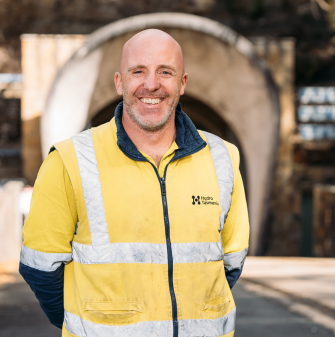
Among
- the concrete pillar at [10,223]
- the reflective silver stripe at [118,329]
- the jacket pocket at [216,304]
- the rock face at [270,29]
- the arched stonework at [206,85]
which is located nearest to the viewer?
the reflective silver stripe at [118,329]

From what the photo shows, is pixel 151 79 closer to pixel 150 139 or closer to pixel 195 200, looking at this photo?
pixel 150 139

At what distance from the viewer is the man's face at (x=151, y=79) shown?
82.1 inches

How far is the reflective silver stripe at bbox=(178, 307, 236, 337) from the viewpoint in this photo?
2.01 metres

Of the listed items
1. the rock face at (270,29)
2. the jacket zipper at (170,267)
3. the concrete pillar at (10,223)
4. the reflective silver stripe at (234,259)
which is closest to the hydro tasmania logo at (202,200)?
the jacket zipper at (170,267)

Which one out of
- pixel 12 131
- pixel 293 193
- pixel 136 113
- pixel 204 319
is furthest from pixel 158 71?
pixel 12 131

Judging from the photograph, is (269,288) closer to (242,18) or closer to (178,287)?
(178,287)

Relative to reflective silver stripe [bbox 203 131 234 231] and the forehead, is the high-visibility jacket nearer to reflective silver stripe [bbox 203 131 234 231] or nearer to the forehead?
reflective silver stripe [bbox 203 131 234 231]

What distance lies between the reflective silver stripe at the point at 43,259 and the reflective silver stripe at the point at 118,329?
0.74 ft

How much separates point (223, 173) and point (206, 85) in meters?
10.4

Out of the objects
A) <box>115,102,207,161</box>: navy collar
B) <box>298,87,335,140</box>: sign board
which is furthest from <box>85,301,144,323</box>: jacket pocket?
<box>298,87,335,140</box>: sign board

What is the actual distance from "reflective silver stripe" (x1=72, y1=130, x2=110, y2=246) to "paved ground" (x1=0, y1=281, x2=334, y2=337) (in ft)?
8.96

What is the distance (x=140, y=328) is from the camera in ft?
6.46

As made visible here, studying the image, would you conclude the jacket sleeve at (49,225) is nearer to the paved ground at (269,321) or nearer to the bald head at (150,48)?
the bald head at (150,48)

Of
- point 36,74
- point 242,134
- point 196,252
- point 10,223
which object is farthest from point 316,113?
point 196,252
